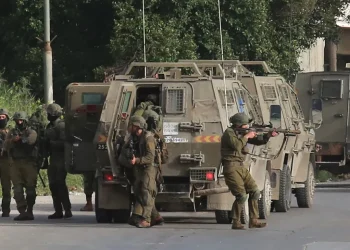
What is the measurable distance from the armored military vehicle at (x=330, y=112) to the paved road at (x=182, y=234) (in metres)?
8.65

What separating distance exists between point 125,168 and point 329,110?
12524 millimetres

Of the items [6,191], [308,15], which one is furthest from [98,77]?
[6,191]

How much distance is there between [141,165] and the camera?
618 inches

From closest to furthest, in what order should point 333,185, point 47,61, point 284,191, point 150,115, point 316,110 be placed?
point 150,115, point 284,191, point 47,61, point 316,110, point 333,185

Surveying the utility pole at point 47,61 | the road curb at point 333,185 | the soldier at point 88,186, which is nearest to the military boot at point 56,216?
the soldier at point 88,186

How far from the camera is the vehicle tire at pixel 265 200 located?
57.1ft

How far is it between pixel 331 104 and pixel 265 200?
1059 centimetres

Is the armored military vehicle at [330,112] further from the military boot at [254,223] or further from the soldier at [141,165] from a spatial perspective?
the soldier at [141,165]

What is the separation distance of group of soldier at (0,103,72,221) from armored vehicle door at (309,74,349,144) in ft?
35.8

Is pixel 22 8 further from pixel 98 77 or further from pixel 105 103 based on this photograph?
pixel 105 103

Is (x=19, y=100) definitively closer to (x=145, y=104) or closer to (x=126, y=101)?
(x=126, y=101)

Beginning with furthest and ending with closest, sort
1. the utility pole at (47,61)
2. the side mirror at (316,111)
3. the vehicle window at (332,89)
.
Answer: the vehicle window at (332,89), the side mirror at (316,111), the utility pole at (47,61)

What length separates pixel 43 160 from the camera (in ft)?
58.4

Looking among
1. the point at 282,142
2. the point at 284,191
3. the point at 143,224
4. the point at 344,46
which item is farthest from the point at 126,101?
the point at 344,46
